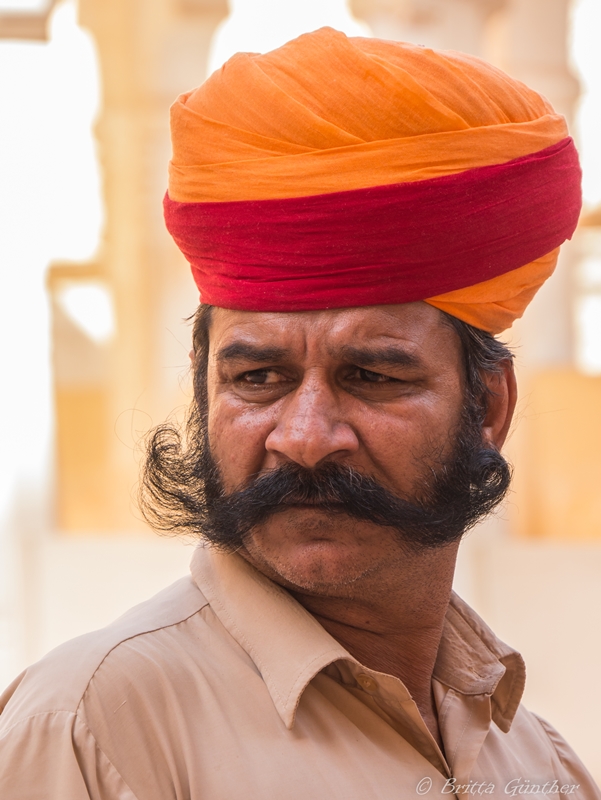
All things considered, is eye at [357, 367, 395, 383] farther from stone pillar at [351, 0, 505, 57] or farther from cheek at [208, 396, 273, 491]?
stone pillar at [351, 0, 505, 57]

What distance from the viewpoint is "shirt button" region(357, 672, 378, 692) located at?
207cm

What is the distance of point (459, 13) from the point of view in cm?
624

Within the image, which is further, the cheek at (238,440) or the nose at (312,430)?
the cheek at (238,440)

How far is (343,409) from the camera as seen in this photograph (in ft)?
7.13

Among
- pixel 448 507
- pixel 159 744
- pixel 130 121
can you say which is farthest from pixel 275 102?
pixel 130 121

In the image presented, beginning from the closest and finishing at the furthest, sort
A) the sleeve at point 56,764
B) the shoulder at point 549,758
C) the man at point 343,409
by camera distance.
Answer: the sleeve at point 56,764 < the man at point 343,409 < the shoulder at point 549,758

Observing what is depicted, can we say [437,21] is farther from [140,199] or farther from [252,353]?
[252,353]

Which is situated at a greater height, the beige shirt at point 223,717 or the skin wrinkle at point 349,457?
the skin wrinkle at point 349,457

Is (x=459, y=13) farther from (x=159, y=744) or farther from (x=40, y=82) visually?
(x=159, y=744)

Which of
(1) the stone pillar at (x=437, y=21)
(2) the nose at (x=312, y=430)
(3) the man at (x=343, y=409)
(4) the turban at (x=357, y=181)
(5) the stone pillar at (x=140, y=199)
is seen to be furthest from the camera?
(5) the stone pillar at (x=140, y=199)

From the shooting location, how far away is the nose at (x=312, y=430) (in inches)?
82.4

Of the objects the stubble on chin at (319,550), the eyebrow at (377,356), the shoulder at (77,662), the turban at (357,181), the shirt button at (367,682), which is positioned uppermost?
the turban at (357,181)

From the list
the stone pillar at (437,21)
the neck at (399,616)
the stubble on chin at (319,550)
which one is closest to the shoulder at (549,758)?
the neck at (399,616)

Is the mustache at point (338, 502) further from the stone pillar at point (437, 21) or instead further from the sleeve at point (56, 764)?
the stone pillar at point (437, 21)
